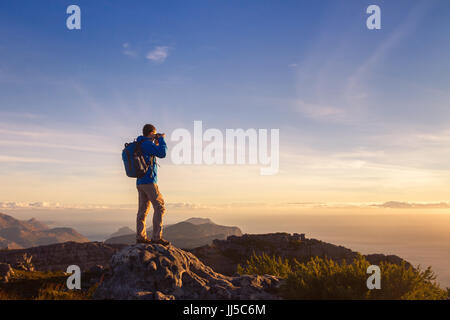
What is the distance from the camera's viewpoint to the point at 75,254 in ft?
128

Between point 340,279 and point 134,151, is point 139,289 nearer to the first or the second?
point 134,151

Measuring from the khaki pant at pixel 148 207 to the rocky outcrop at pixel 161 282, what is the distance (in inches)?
16.1

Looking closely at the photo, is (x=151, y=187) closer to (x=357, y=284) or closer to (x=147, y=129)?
(x=147, y=129)

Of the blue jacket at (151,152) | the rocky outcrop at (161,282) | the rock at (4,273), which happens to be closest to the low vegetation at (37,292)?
the rocky outcrop at (161,282)

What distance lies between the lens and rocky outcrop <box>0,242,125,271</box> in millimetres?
36594

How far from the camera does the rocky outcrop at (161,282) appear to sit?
776 cm

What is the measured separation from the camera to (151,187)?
8.25 meters

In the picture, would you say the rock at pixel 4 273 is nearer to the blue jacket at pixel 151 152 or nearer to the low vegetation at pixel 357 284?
the blue jacket at pixel 151 152

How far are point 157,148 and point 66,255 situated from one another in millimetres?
36484

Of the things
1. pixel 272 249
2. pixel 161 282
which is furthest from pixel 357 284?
pixel 272 249

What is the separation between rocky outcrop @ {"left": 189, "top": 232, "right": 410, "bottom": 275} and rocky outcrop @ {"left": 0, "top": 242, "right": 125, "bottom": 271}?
1195 cm

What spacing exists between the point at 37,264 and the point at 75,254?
3947 millimetres
